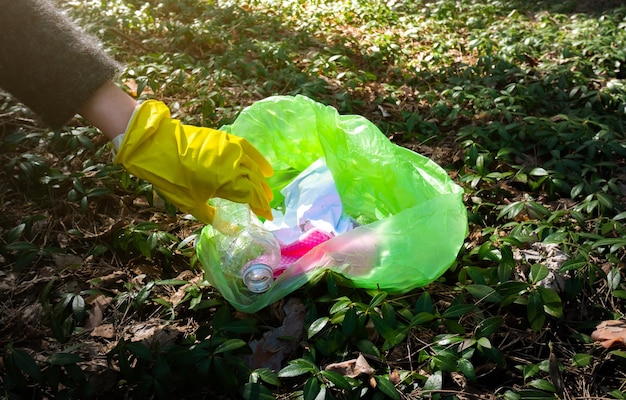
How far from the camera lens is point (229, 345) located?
5.81ft

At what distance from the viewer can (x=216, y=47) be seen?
4.24 meters

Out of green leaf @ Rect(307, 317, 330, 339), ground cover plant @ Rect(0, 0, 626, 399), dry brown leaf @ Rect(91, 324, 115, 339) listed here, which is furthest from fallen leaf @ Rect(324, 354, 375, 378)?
dry brown leaf @ Rect(91, 324, 115, 339)

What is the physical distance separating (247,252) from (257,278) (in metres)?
0.13

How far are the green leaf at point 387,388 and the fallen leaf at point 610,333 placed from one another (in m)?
0.73

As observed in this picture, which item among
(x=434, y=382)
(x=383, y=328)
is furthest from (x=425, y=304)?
(x=434, y=382)

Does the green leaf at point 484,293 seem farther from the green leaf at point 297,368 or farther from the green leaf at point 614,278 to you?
the green leaf at point 297,368

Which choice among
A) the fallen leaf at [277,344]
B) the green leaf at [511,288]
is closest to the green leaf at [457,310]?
the green leaf at [511,288]

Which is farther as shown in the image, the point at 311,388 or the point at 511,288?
the point at 511,288

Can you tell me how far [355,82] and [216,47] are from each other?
124cm

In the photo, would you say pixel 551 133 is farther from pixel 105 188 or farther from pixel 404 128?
pixel 105 188

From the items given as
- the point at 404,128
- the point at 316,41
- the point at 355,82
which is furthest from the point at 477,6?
the point at 404,128

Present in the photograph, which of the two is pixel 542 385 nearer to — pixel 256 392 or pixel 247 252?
pixel 256 392

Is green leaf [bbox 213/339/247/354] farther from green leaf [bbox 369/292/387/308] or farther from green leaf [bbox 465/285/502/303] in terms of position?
green leaf [bbox 465/285/502/303]

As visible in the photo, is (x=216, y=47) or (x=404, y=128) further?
(x=216, y=47)
